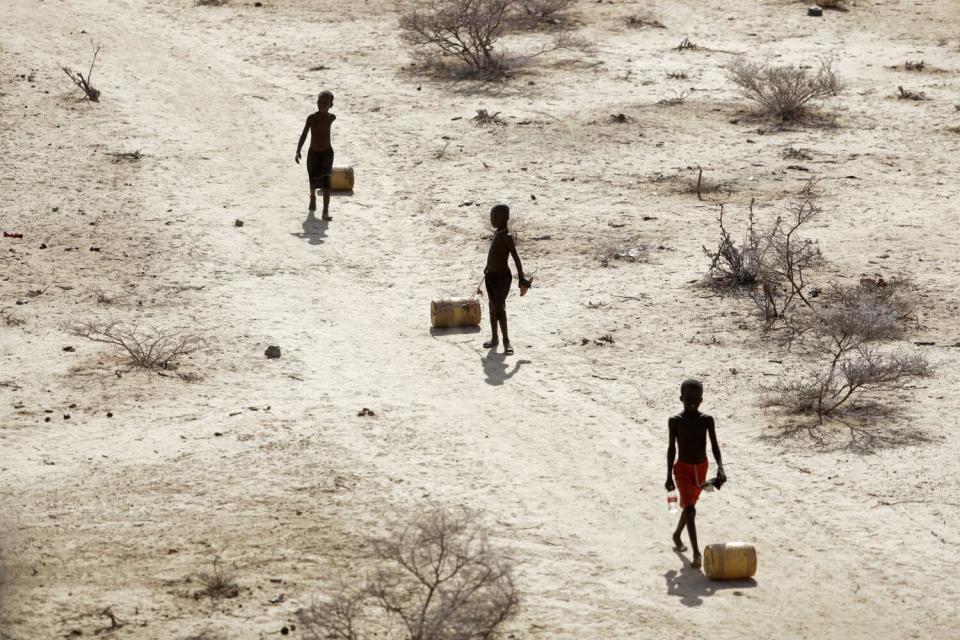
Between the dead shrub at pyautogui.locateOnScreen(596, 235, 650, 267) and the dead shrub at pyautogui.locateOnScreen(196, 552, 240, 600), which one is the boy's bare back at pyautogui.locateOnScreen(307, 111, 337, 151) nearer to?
the dead shrub at pyautogui.locateOnScreen(596, 235, 650, 267)

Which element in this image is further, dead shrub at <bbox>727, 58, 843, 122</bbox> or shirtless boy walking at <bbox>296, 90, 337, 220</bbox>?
dead shrub at <bbox>727, 58, 843, 122</bbox>

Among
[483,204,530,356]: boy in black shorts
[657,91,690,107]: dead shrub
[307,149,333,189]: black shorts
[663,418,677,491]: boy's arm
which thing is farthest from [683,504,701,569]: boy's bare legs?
[657,91,690,107]: dead shrub

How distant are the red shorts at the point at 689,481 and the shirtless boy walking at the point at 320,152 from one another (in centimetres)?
755

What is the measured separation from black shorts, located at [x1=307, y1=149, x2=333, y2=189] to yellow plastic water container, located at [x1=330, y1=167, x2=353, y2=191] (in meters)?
0.80

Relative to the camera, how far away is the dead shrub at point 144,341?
1055 cm

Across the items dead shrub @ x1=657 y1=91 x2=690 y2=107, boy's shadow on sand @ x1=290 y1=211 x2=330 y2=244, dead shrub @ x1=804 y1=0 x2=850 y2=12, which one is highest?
dead shrub @ x1=804 y1=0 x2=850 y2=12

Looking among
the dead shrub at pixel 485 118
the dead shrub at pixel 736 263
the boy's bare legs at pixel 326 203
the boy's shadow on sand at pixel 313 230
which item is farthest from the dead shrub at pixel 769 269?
the dead shrub at pixel 485 118

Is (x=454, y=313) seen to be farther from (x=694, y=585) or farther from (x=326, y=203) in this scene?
(x=694, y=585)

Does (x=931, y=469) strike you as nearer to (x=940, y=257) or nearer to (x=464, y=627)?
(x=464, y=627)

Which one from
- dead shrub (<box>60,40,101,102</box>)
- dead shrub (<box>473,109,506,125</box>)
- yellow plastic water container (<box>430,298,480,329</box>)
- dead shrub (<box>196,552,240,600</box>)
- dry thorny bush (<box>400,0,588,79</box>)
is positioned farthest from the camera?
dry thorny bush (<box>400,0,588,79</box>)

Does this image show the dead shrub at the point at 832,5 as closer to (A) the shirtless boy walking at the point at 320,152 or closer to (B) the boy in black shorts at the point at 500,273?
(A) the shirtless boy walking at the point at 320,152

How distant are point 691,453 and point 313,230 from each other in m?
7.37

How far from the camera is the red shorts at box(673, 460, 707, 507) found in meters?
7.85

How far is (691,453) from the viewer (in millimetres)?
7840
